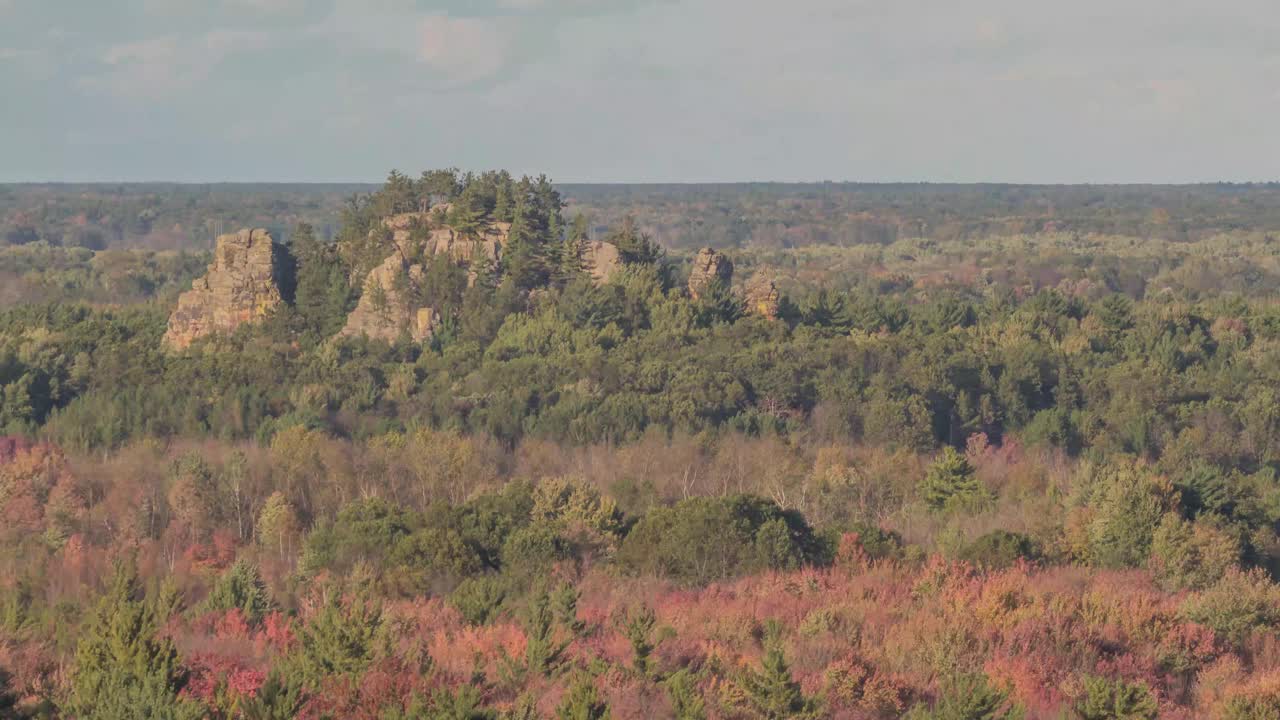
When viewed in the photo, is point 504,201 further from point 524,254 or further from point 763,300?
point 763,300

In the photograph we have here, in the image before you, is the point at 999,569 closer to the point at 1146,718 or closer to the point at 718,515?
the point at 718,515

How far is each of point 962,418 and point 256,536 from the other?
35.0 metres

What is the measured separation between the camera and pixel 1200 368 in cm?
9038

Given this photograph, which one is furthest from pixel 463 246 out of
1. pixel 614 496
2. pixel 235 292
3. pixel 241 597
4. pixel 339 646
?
pixel 339 646

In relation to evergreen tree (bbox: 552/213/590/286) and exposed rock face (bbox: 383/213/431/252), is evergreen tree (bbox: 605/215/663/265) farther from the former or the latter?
exposed rock face (bbox: 383/213/431/252)

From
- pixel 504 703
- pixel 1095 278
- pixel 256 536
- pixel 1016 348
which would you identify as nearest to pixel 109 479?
Answer: pixel 256 536

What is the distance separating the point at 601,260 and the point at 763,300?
919cm

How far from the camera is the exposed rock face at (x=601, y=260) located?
301ft

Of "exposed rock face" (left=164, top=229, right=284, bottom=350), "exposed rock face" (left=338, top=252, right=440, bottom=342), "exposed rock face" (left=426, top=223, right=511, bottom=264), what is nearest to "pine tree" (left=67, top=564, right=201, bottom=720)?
"exposed rock face" (left=338, top=252, right=440, bottom=342)

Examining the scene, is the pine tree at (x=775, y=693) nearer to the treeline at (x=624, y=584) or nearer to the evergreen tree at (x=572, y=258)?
the treeline at (x=624, y=584)

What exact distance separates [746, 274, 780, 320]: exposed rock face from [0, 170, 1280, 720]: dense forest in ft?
2.31

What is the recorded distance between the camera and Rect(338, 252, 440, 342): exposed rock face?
87.8 meters

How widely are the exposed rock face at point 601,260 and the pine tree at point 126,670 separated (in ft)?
203

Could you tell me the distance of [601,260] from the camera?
92.3 m
